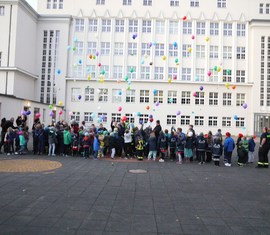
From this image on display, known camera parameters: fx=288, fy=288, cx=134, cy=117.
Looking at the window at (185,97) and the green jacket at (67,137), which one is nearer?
the green jacket at (67,137)

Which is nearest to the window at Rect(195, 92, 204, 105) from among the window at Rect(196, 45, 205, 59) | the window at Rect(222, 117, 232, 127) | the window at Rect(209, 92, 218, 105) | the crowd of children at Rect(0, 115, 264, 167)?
the window at Rect(209, 92, 218, 105)

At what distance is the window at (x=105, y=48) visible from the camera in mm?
47188

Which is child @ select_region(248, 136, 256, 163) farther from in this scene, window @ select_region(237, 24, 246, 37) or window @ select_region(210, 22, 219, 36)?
window @ select_region(237, 24, 246, 37)

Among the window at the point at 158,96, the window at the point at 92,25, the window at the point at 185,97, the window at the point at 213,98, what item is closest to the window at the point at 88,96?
the window at the point at 92,25

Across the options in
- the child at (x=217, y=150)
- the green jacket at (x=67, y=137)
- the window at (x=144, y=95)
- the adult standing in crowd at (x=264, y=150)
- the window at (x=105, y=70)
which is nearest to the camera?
the adult standing in crowd at (x=264, y=150)

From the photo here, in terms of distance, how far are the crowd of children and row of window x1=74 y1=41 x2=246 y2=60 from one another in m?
32.2

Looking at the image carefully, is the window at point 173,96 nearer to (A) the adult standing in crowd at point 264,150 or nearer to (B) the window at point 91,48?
(B) the window at point 91,48

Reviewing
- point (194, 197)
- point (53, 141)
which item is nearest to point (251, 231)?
point (194, 197)

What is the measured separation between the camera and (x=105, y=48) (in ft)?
155

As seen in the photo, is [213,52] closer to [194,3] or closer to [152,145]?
[194,3]

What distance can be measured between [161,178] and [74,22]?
4200cm

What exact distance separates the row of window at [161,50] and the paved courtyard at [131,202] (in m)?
37.7

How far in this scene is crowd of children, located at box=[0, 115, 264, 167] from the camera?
15.6 metres

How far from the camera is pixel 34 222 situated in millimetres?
5555
